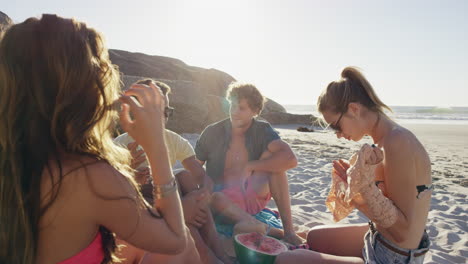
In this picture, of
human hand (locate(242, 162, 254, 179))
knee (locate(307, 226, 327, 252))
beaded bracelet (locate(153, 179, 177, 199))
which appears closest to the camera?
beaded bracelet (locate(153, 179, 177, 199))

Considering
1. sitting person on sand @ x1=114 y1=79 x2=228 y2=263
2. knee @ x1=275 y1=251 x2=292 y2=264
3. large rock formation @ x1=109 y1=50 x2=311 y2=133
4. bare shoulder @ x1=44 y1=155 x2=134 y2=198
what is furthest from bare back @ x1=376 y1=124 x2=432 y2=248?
large rock formation @ x1=109 y1=50 x2=311 y2=133

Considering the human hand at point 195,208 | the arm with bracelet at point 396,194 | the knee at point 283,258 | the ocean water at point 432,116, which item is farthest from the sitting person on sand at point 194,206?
the ocean water at point 432,116

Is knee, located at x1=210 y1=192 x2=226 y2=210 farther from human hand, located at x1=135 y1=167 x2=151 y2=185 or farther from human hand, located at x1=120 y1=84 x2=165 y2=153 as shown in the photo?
human hand, located at x1=120 y1=84 x2=165 y2=153

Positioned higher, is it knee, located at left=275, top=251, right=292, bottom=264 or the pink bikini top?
the pink bikini top

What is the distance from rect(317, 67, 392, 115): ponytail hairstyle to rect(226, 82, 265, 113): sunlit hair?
1476 millimetres

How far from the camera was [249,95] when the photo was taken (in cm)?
389

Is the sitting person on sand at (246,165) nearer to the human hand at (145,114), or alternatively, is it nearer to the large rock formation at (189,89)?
the human hand at (145,114)

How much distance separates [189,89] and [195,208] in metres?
8.38

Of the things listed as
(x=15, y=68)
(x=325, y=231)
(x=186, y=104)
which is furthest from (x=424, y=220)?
(x=186, y=104)

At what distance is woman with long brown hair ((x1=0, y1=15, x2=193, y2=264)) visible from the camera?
48.8 inches

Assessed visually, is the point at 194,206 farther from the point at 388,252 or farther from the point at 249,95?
the point at 249,95

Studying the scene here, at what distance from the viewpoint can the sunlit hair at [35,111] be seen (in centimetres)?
124

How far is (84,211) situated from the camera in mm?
1281

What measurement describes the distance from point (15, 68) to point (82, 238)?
0.69 meters
